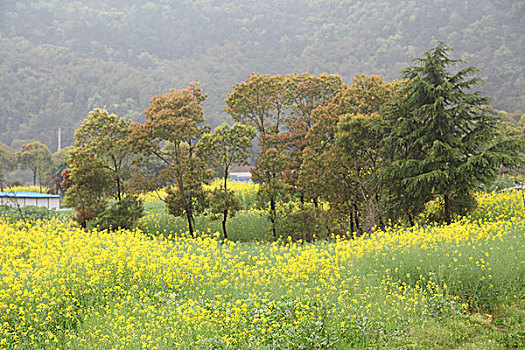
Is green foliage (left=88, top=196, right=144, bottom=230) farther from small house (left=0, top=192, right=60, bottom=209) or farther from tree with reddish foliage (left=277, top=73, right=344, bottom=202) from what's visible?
small house (left=0, top=192, right=60, bottom=209)

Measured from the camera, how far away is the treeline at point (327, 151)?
12602 mm

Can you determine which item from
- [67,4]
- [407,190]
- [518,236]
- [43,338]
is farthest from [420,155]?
[67,4]

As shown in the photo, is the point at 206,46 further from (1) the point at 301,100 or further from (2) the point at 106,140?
(2) the point at 106,140

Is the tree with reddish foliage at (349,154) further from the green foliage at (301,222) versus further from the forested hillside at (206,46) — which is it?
the forested hillside at (206,46)

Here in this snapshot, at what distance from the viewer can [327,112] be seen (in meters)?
14.7

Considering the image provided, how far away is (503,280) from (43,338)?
279 inches

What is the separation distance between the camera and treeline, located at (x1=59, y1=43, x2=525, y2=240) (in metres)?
12.6

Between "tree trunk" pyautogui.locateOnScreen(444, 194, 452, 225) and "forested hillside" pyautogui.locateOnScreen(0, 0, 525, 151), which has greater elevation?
"forested hillside" pyautogui.locateOnScreen(0, 0, 525, 151)

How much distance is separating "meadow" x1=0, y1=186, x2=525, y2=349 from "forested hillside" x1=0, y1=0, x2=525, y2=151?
69481 millimetres

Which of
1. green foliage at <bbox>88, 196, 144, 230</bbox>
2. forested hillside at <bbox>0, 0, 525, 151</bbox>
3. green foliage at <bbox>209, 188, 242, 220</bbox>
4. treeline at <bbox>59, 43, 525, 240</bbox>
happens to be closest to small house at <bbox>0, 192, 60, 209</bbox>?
treeline at <bbox>59, 43, 525, 240</bbox>

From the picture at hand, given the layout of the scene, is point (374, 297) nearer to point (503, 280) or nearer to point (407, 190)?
point (503, 280)

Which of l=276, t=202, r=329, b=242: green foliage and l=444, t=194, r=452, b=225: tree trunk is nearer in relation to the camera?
Result: l=444, t=194, r=452, b=225: tree trunk

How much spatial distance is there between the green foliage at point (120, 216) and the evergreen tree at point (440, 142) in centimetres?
932

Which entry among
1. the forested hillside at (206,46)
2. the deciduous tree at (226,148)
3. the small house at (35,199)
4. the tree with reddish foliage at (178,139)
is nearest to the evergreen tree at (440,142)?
the deciduous tree at (226,148)
